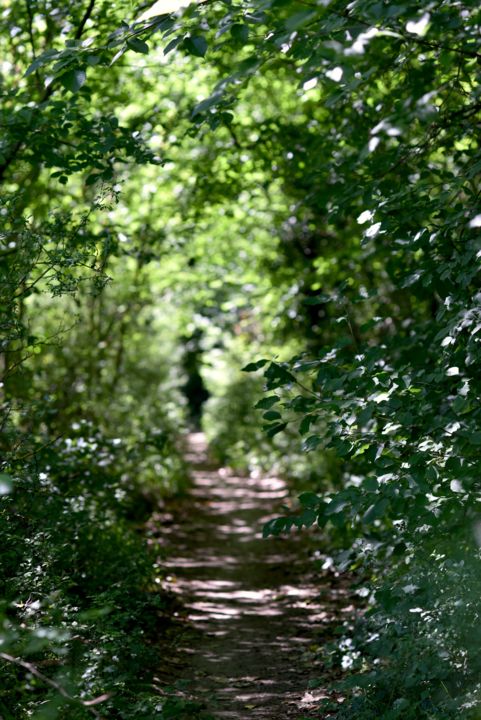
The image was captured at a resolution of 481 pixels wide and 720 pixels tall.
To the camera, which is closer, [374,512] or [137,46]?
[374,512]

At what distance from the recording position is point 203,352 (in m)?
26.2

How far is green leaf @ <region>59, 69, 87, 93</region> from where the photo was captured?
11.5 ft

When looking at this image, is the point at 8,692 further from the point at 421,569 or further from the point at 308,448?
the point at 421,569

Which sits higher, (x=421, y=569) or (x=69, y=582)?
(x=69, y=582)

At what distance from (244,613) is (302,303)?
311cm

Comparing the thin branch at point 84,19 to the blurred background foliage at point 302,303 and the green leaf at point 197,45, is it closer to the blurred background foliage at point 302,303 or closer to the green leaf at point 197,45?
the blurred background foliage at point 302,303

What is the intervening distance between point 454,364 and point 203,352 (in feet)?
73.6

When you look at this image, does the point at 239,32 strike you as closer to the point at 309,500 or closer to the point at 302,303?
the point at 302,303

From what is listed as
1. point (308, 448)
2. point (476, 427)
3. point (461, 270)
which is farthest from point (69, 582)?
point (461, 270)

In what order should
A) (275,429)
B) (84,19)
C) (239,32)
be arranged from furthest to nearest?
(84,19) → (275,429) → (239,32)

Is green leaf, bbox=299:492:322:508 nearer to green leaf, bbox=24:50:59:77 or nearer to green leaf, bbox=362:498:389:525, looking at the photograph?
green leaf, bbox=362:498:389:525

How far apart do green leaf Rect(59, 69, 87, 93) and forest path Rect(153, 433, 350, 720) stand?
10.8 ft

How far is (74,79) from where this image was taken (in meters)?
3.55

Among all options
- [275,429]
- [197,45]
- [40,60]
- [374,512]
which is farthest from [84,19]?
[374,512]
